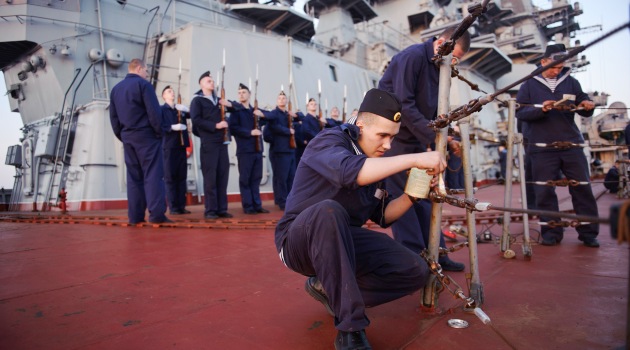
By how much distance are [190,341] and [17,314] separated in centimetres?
92

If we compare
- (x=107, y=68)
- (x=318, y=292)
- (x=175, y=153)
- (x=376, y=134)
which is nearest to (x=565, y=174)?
(x=376, y=134)

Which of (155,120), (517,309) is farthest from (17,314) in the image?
(155,120)

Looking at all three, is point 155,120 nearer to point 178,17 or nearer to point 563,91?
point 563,91

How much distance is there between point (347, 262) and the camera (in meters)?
1.37

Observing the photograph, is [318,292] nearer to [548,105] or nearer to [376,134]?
[376,134]

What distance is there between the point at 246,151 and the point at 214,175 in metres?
0.79

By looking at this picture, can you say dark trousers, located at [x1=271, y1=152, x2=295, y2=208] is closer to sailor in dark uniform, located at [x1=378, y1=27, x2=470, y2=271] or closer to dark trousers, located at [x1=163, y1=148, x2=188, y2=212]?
dark trousers, located at [x1=163, y1=148, x2=188, y2=212]

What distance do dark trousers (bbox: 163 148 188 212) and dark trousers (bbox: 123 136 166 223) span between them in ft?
4.25

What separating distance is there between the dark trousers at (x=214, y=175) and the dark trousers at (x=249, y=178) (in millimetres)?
420

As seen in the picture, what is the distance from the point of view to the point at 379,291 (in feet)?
5.48

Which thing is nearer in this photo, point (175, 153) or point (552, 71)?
point (552, 71)

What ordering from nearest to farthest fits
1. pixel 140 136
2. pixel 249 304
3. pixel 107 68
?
pixel 249 304 → pixel 140 136 → pixel 107 68

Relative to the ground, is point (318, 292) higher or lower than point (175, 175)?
lower

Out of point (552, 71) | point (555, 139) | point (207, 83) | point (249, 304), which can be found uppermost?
point (207, 83)
